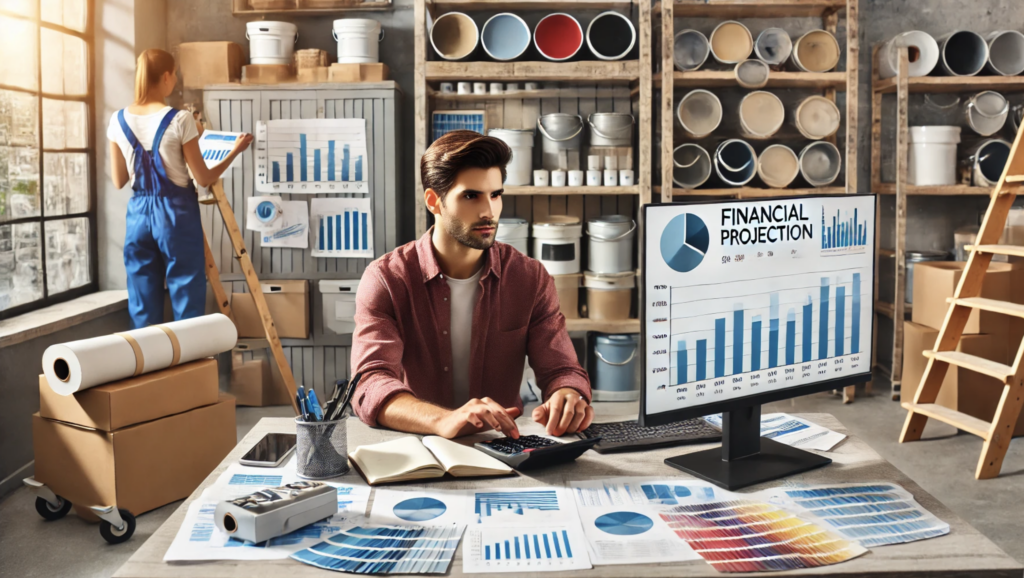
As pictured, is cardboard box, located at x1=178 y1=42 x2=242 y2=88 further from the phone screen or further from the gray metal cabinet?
the phone screen

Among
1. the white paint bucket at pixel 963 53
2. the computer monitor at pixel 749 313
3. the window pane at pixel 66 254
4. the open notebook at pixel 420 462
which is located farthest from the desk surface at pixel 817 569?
the white paint bucket at pixel 963 53

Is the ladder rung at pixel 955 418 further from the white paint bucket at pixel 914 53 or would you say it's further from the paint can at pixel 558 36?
the paint can at pixel 558 36

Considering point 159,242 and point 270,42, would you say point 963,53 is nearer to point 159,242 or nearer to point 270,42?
point 270,42

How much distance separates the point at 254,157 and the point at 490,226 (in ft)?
9.77

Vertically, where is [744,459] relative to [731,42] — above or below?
below

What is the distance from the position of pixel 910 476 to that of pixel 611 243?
1.93 m

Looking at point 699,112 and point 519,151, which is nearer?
point 519,151

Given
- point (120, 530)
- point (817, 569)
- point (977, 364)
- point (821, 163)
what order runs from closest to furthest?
point (817, 569)
point (120, 530)
point (977, 364)
point (821, 163)

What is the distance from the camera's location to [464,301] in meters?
2.30

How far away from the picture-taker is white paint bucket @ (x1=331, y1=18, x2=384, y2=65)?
187 inches

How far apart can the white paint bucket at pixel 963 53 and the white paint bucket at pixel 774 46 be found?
2.95 ft

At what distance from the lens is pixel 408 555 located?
47.3 inches

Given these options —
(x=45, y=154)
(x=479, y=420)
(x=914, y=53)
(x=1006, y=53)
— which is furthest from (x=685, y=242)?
(x=1006, y=53)

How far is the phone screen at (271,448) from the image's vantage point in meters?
1.61
